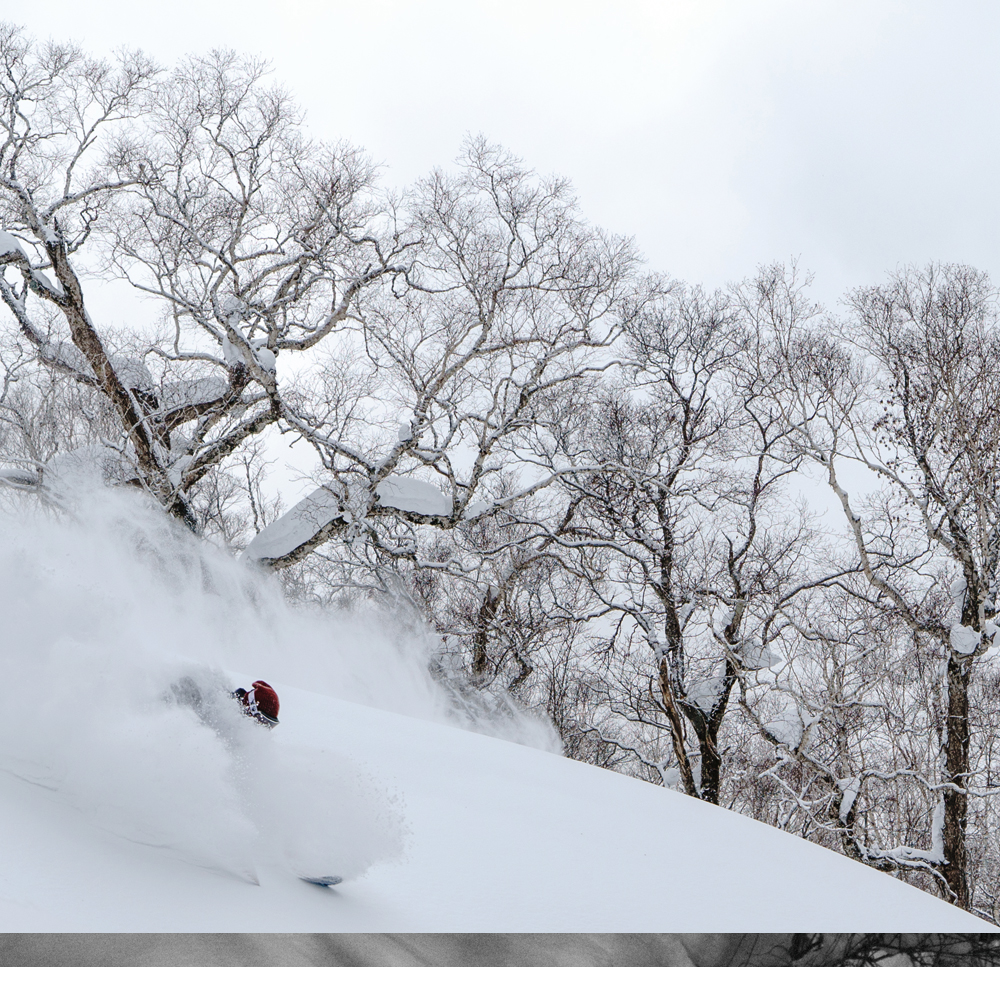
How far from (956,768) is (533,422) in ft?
16.5

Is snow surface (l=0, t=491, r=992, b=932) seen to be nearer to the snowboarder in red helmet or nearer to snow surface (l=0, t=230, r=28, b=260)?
the snowboarder in red helmet

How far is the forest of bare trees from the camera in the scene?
8.58 m

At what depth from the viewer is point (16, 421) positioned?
8516 millimetres

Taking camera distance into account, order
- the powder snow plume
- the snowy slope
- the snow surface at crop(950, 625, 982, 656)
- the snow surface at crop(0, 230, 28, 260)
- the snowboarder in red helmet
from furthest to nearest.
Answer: the snow surface at crop(0, 230, 28, 260) < the snow surface at crop(950, 625, 982, 656) < the snowboarder in red helmet < the powder snow plume < the snowy slope

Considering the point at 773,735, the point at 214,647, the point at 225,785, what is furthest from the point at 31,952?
the point at 773,735

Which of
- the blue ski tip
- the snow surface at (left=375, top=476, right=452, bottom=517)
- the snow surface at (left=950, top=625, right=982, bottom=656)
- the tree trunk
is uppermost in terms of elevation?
the snow surface at (left=375, top=476, right=452, bottom=517)

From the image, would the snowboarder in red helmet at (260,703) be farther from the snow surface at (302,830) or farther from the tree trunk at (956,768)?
the tree trunk at (956,768)

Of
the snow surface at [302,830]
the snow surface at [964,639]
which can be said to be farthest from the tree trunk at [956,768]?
the snow surface at [302,830]

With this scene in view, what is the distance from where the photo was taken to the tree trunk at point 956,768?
7723 mm

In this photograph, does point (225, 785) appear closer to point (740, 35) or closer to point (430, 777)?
point (430, 777)

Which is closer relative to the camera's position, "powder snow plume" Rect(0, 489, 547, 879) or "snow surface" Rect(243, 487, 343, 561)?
"powder snow plume" Rect(0, 489, 547, 879)

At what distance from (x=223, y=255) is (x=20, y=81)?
2.55 m

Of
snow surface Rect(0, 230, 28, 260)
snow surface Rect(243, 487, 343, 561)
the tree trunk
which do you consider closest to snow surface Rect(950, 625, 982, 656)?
the tree trunk

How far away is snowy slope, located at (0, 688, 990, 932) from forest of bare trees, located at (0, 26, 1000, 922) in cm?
555
